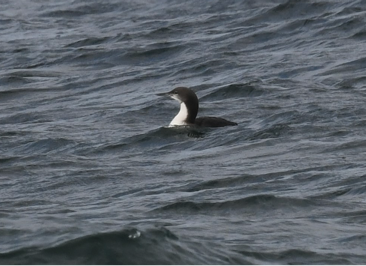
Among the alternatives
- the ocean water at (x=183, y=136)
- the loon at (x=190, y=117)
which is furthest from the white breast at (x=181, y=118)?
A: the ocean water at (x=183, y=136)

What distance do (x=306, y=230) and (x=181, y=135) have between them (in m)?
5.71

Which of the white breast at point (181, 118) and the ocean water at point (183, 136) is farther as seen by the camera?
the white breast at point (181, 118)

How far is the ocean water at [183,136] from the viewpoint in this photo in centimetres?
1008

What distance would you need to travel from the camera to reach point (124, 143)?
15961 millimetres

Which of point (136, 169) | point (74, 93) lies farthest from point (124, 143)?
point (74, 93)

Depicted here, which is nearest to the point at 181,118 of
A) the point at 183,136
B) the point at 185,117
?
the point at 185,117

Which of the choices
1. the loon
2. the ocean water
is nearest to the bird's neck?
the loon

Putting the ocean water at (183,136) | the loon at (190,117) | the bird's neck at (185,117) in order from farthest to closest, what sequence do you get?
the bird's neck at (185,117)
the loon at (190,117)
the ocean water at (183,136)

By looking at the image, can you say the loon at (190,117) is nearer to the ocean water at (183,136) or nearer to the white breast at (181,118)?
the white breast at (181,118)

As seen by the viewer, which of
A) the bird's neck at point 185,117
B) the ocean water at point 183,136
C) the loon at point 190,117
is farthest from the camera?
the bird's neck at point 185,117

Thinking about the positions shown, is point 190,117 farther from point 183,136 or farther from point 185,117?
point 183,136

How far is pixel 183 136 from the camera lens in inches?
638

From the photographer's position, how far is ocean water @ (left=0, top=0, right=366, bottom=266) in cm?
1008

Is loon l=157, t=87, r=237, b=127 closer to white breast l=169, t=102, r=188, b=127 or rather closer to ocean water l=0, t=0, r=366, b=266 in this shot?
white breast l=169, t=102, r=188, b=127
